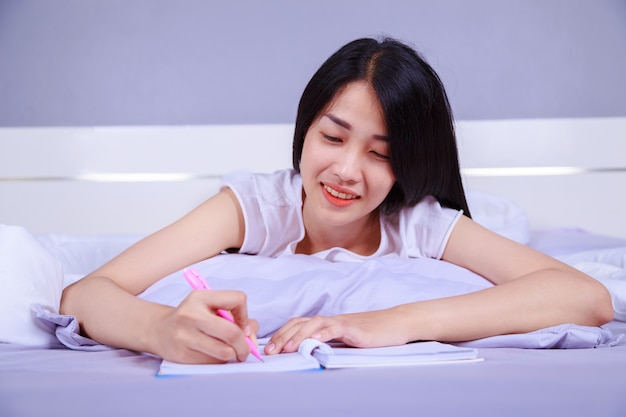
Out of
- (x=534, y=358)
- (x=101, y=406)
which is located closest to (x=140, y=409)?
(x=101, y=406)

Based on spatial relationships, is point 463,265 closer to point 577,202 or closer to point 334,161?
point 334,161

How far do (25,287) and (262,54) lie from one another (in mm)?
1626

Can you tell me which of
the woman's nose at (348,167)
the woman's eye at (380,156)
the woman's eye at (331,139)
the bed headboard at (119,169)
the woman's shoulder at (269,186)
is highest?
the woman's eye at (331,139)

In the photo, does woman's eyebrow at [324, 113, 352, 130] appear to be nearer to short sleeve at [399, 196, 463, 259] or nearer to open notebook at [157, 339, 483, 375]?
short sleeve at [399, 196, 463, 259]

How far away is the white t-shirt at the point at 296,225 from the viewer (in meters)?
1.42

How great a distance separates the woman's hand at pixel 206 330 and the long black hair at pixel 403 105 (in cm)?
52

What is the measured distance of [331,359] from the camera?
876 millimetres

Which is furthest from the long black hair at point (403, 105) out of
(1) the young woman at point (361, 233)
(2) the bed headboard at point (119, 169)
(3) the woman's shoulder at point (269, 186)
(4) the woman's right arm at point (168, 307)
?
(2) the bed headboard at point (119, 169)

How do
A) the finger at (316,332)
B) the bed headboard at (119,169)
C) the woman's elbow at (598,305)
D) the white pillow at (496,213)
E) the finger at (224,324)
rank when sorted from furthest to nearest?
the bed headboard at (119,169) < the white pillow at (496,213) < the woman's elbow at (598,305) < the finger at (316,332) < the finger at (224,324)

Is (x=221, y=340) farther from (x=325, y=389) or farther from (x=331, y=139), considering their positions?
(x=331, y=139)

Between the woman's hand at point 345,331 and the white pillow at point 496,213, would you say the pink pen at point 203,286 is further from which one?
the white pillow at point 496,213

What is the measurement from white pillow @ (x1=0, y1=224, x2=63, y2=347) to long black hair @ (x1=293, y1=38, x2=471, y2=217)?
530 mm

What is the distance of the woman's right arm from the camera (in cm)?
85

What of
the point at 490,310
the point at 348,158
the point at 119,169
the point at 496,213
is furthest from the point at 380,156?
the point at 119,169
